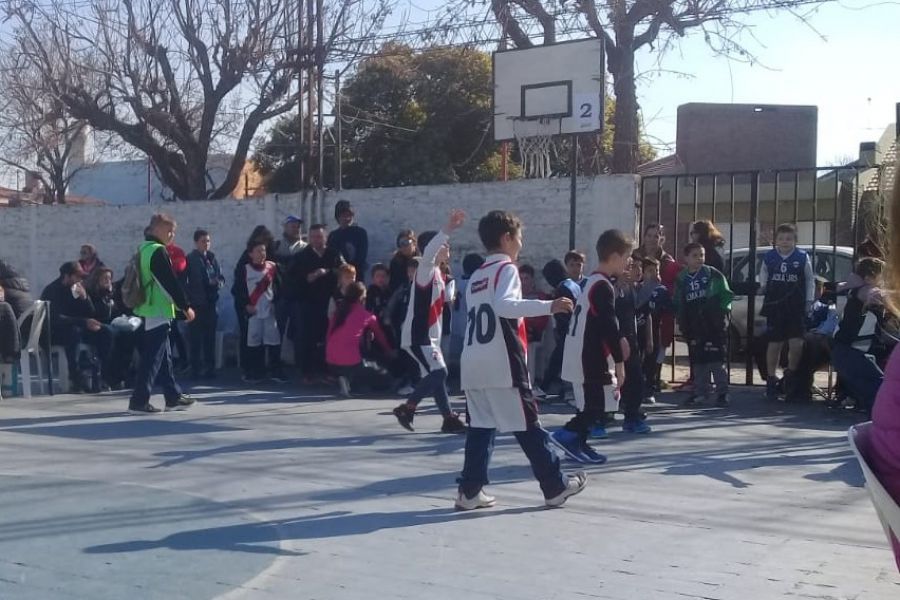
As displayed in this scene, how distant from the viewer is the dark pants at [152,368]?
1080 centimetres

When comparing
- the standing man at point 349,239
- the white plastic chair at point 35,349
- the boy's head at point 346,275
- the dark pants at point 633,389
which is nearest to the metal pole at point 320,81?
the standing man at point 349,239

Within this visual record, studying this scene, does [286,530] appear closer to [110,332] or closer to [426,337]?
[426,337]

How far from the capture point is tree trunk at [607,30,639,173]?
18344 mm

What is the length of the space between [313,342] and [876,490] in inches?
460

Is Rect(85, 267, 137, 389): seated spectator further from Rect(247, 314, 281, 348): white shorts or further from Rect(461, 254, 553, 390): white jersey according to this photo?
Rect(461, 254, 553, 390): white jersey

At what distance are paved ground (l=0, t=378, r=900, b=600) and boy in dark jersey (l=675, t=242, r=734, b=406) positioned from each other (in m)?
1.37

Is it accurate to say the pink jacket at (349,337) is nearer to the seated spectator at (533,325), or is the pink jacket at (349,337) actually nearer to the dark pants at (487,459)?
the seated spectator at (533,325)

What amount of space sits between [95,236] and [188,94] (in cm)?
520

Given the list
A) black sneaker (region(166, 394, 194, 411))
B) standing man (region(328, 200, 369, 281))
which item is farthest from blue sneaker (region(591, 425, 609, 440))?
standing man (region(328, 200, 369, 281))

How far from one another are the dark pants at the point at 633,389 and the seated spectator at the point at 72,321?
254 inches

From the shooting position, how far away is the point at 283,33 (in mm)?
19984

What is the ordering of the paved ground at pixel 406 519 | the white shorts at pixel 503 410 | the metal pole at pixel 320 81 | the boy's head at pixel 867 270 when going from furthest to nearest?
the metal pole at pixel 320 81, the boy's head at pixel 867 270, the white shorts at pixel 503 410, the paved ground at pixel 406 519

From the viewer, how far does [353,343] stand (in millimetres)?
12453

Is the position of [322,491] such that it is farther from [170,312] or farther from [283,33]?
[283,33]
